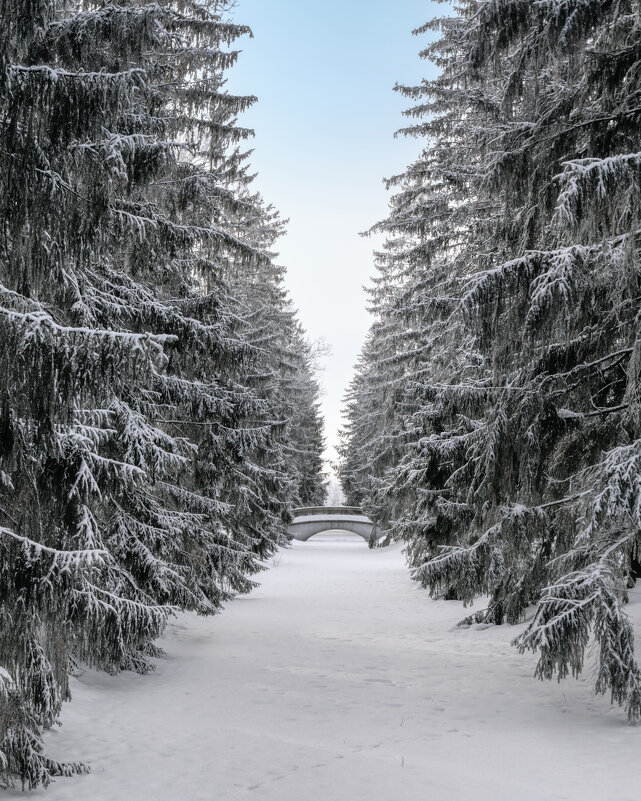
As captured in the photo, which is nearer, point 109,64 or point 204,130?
point 109,64

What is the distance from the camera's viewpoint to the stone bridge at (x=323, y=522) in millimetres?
37719

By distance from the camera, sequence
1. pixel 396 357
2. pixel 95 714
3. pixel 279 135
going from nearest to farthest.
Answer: pixel 95 714, pixel 279 135, pixel 396 357

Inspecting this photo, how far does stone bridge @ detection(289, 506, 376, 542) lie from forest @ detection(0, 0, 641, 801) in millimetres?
27340

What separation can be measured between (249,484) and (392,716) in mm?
9646

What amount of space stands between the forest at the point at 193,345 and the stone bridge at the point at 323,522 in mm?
27340

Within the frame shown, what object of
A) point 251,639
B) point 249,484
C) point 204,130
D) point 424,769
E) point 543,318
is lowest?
point 251,639

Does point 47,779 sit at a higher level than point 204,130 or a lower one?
lower

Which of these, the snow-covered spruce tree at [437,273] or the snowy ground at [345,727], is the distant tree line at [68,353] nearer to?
the snowy ground at [345,727]

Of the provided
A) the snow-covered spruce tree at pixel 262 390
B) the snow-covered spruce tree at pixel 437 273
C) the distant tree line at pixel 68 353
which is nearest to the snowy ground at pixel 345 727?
the distant tree line at pixel 68 353

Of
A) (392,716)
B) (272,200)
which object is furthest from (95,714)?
(272,200)

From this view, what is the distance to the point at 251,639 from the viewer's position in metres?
10.0

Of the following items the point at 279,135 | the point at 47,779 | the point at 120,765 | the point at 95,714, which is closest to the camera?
the point at 47,779

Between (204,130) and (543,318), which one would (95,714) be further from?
(204,130)

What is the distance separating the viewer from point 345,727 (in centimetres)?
570
